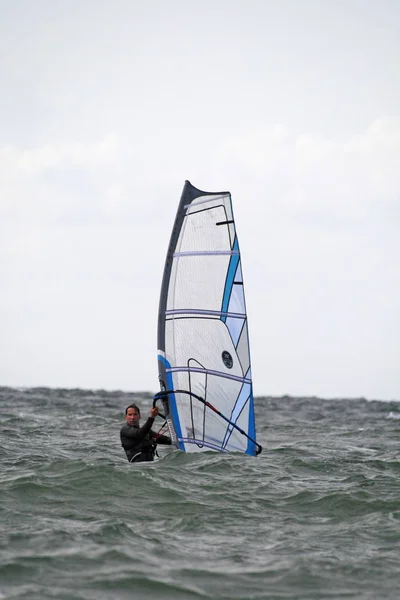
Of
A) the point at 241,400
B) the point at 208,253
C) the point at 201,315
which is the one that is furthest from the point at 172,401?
the point at 208,253

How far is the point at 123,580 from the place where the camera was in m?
6.05

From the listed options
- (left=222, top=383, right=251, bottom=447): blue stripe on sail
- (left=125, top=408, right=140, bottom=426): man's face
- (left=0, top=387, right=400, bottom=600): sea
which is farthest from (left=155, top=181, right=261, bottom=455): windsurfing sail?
(left=0, top=387, right=400, bottom=600): sea

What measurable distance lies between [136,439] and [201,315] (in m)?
2.09

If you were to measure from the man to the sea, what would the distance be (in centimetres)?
24

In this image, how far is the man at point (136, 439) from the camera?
1121 cm

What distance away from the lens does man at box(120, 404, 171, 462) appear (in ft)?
36.8

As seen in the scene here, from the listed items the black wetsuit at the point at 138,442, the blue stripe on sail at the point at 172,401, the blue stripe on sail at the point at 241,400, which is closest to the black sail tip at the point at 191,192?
the blue stripe on sail at the point at 172,401

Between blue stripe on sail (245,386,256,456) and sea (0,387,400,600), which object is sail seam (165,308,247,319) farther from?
sea (0,387,400,600)

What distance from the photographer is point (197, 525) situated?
790 centimetres

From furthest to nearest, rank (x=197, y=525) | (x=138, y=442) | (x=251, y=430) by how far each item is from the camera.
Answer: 1. (x=251, y=430)
2. (x=138, y=442)
3. (x=197, y=525)

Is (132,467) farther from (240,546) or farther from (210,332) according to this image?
(240,546)

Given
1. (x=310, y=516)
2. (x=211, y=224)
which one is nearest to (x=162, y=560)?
(x=310, y=516)

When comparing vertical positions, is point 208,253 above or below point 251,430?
above

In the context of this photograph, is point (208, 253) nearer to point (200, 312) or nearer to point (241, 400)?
point (200, 312)
